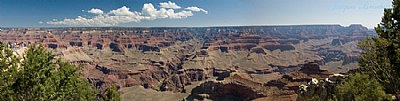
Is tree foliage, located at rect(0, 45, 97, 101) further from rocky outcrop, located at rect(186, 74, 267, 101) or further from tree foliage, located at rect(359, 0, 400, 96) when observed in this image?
rocky outcrop, located at rect(186, 74, 267, 101)

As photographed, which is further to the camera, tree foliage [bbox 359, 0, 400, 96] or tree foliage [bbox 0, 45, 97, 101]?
tree foliage [bbox 359, 0, 400, 96]

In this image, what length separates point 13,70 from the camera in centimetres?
1977

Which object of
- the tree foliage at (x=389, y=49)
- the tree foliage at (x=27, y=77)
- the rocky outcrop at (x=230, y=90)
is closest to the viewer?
the tree foliage at (x=27, y=77)

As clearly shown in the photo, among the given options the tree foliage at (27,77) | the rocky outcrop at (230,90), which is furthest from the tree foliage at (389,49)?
the rocky outcrop at (230,90)

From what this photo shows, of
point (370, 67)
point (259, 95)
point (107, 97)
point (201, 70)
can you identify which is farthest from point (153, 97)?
point (370, 67)

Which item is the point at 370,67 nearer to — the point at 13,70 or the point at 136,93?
the point at 13,70

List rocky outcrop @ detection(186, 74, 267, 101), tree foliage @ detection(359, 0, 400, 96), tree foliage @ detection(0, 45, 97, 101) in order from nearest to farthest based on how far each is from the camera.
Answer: tree foliage @ detection(0, 45, 97, 101) → tree foliage @ detection(359, 0, 400, 96) → rocky outcrop @ detection(186, 74, 267, 101)

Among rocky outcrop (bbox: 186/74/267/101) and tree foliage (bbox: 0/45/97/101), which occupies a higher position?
tree foliage (bbox: 0/45/97/101)

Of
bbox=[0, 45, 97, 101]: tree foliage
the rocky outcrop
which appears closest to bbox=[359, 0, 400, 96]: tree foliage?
bbox=[0, 45, 97, 101]: tree foliage

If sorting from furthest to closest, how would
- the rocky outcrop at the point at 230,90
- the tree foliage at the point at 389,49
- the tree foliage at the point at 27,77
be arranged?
the rocky outcrop at the point at 230,90 < the tree foliage at the point at 389,49 < the tree foliage at the point at 27,77

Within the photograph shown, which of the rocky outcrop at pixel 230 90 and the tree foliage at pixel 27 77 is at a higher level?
the tree foliage at pixel 27 77

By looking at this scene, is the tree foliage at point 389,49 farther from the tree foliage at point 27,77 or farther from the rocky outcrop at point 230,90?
the rocky outcrop at point 230,90

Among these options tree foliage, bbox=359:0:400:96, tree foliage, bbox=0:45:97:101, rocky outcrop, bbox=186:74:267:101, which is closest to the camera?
tree foliage, bbox=0:45:97:101

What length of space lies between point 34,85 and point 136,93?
121m
